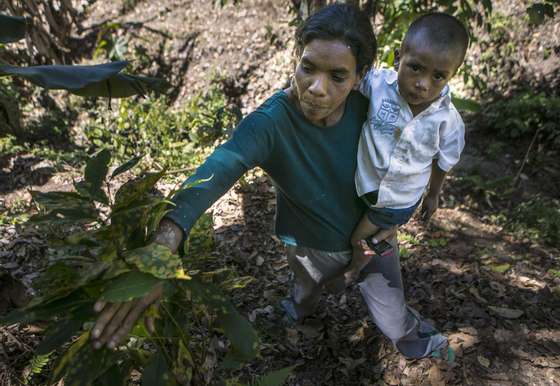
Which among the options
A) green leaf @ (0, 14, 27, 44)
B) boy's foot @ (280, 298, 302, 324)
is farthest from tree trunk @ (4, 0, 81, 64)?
boy's foot @ (280, 298, 302, 324)

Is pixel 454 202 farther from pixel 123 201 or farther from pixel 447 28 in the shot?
pixel 123 201

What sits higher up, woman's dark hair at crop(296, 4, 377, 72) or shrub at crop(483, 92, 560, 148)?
woman's dark hair at crop(296, 4, 377, 72)

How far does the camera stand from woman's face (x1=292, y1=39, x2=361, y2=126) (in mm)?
1521

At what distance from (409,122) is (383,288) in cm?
87

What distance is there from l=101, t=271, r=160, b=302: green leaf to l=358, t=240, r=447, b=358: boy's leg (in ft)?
4.54

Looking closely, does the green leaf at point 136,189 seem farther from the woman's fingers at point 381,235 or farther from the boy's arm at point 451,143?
the boy's arm at point 451,143

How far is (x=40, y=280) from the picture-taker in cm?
110

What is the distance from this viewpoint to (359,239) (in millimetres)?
2006

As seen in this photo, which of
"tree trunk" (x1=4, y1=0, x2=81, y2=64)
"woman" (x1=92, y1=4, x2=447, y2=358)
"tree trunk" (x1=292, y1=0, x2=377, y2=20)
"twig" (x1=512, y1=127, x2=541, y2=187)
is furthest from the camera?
"tree trunk" (x1=4, y1=0, x2=81, y2=64)

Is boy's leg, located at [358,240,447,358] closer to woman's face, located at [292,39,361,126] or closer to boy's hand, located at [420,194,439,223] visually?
boy's hand, located at [420,194,439,223]

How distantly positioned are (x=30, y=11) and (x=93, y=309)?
5526 millimetres

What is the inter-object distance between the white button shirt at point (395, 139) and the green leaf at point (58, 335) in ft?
4.04

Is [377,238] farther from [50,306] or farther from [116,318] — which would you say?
[50,306]

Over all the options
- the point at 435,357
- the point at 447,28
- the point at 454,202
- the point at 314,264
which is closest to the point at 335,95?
the point at 447,28
